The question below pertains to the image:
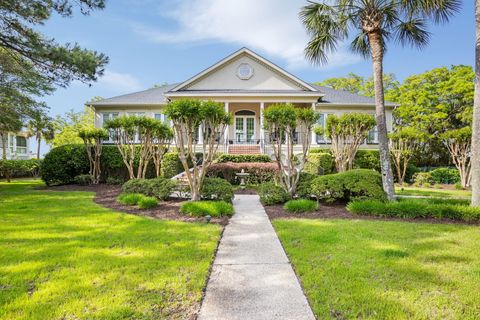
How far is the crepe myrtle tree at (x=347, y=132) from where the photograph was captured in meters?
11.6

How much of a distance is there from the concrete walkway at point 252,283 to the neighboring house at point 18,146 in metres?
37.9

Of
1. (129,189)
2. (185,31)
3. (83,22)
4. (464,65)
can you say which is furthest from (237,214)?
(464,65)

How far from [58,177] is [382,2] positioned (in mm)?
15812

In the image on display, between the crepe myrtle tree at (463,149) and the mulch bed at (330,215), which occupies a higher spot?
the crepe myrtle tree at (463,149)

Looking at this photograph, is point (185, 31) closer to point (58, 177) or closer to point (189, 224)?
point (58, 177)

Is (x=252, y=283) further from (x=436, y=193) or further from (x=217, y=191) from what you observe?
(x=436, y=193)

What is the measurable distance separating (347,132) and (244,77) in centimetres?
967

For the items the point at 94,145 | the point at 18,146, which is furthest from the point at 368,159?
the point at 18,146

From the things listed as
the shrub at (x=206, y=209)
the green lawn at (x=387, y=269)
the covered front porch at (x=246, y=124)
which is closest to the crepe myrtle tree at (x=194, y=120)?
the shrub at (x=206, y=209)

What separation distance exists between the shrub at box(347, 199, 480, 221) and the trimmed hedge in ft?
31.2

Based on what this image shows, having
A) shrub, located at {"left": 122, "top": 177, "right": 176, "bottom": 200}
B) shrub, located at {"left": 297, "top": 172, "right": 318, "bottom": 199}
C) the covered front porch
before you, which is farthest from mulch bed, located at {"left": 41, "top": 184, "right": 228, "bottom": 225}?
the covered front porch

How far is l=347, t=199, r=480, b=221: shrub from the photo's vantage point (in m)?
6.38

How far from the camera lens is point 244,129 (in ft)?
65.7

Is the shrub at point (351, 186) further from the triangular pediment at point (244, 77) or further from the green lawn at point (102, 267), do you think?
the triangular pediment at point (244, 77)
